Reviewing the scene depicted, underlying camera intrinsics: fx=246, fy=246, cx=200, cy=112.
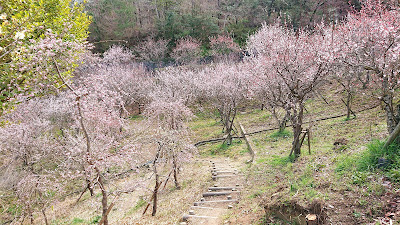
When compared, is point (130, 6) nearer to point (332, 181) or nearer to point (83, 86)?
point (83, 86)

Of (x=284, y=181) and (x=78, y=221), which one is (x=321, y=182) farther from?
(x=78, y=221)

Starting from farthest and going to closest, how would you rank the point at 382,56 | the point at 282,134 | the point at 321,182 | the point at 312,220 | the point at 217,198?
the point at 282,134, the point at 217,198, the point at 382,56, the point at 321,182, the point at 312,220

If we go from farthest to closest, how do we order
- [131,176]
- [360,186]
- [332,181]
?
[131,176] → [332,181] → [360,186]

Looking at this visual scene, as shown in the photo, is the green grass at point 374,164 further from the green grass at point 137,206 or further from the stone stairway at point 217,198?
the green grass at point 137,206

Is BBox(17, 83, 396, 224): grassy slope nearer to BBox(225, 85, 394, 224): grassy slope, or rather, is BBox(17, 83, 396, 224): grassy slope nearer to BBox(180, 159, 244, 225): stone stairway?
BBox(225, 85, 394, 224): grassy slope

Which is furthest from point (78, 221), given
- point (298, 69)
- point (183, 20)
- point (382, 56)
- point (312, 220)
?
point (183, 20)

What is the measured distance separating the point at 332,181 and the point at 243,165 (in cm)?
564

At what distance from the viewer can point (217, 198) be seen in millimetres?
7781

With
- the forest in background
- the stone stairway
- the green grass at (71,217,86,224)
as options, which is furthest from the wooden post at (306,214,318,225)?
the forest in background

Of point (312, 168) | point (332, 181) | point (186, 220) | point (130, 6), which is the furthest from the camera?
point (130, 6)

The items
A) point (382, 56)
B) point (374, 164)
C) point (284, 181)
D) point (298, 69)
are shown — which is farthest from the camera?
point (298, 69)

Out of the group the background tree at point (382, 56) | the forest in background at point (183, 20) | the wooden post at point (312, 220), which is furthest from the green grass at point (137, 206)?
the forest in background at point (183, 20)

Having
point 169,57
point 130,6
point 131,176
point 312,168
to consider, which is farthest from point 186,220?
point 130,6

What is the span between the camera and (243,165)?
10.3 m
